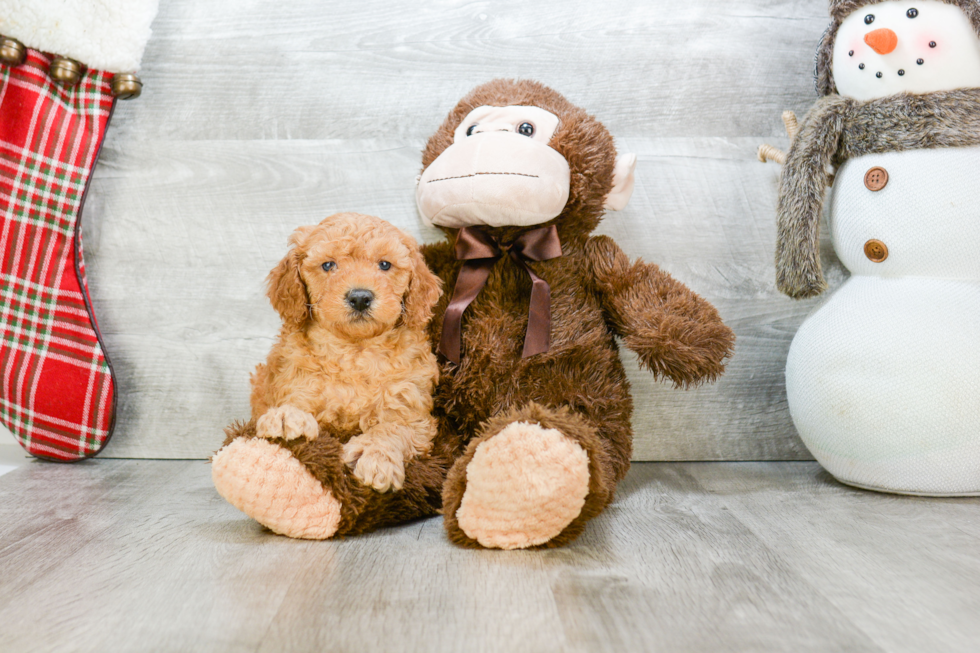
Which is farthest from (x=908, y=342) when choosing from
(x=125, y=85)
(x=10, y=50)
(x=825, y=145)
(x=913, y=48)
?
(x=10, y=50)

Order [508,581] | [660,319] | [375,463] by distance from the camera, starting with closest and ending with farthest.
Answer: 1. [508,581]
2. [375,463]
3. [660,319]

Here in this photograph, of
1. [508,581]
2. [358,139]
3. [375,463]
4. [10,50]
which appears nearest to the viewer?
[508,581]

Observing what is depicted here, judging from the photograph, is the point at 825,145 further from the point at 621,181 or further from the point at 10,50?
the point at 10,50

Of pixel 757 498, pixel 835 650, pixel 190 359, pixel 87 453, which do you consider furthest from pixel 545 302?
pixel 87 453

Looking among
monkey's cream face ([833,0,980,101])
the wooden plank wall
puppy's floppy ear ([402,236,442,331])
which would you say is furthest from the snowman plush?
puppy's floppy ear ([402,236,442,331])

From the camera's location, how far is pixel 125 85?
1108 millimetres

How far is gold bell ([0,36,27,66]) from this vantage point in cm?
106

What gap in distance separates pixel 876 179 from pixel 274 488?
2.91 ft

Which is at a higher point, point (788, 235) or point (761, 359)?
point (788, 235)

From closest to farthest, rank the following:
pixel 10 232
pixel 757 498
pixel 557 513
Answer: pixel 557 513
pixel 757 498
pixel 10 232

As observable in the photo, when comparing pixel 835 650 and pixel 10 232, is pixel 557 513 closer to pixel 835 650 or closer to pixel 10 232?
pixel 835 650

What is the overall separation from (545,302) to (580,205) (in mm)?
148

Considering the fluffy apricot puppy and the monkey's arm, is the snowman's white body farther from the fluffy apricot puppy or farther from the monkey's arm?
the fluffy apricot puppy

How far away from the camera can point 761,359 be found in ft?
3.91
